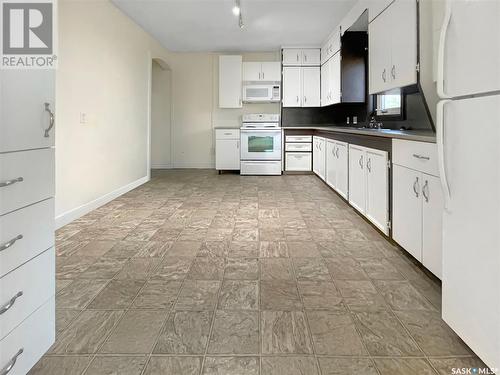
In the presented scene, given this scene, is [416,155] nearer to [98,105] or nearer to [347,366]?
[347,366]

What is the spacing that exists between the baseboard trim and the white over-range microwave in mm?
3185

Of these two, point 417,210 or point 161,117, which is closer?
point 417,210

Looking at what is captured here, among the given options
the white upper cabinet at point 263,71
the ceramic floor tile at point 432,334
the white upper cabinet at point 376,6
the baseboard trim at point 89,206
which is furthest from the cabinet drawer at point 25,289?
the white upper cabinet at point 263,71

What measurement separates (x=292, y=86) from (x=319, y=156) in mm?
1858

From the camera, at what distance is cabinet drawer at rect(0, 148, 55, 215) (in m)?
1.25

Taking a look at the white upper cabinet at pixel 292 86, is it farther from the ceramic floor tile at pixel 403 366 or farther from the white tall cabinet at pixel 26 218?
the ceramic floor tile at pixel 403 366

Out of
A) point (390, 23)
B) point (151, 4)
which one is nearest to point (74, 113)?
point (151, 4)

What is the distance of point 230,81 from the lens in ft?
26.7

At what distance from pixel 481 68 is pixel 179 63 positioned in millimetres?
7885

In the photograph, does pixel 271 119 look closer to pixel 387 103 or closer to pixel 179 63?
pixel 179 63

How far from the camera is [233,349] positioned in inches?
64.1

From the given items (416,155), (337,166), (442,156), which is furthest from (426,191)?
(337,166)

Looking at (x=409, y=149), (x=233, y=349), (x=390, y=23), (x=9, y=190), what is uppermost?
(x=390, y=23)

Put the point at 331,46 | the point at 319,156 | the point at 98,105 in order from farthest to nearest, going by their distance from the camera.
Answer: the point at 319,156
the point at 331,46
the point at 98,105
